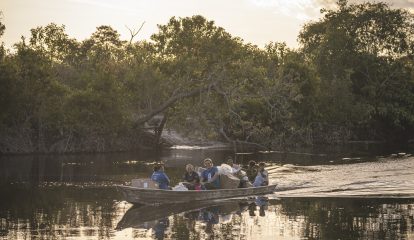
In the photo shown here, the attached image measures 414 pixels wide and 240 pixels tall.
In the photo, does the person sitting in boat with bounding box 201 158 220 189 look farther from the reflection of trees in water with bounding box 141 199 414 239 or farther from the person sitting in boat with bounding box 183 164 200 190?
the reflection of trees in water with bounding box 141 199 414 239

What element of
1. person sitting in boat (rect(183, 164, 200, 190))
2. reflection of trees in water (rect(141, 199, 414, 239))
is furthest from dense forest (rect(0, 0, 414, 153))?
reflection of trees in water (rect(141, 199, 414, 239))

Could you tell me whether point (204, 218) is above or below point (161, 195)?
below

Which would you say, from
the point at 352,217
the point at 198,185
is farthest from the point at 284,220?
the point at 198,185

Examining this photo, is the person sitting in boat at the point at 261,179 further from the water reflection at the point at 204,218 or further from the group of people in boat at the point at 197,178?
the water reflection at the point at 204,218

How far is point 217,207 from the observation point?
1112 inches

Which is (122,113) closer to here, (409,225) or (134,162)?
(134,162)

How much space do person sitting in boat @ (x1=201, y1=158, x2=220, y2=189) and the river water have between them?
1.33 meters

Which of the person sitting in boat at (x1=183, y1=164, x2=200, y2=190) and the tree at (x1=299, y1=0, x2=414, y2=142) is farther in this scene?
the tree at (x1=299, y1=0, x2=414, y2=142)

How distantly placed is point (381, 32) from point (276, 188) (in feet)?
181

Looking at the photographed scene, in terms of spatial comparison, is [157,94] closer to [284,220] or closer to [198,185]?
[198,185]

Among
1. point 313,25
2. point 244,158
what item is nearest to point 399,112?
point 313,25

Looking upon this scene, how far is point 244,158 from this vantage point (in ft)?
178

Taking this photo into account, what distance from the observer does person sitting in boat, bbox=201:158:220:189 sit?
102 ft

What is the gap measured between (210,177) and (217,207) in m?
3.07
